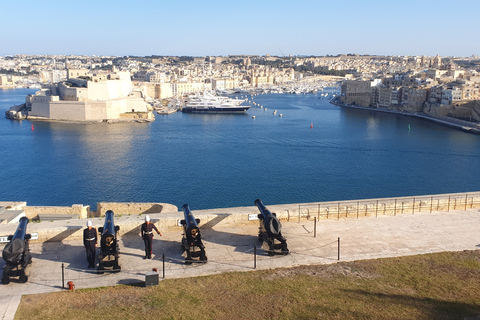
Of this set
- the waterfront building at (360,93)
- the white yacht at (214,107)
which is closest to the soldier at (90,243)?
the white yacht at (214,107)

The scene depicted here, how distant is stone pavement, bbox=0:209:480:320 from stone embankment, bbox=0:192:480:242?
0.09 meters

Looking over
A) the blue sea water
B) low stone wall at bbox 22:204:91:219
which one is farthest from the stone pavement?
the blue sea water

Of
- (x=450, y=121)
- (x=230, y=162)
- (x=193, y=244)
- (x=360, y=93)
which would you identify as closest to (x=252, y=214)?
(x=193, y=244)

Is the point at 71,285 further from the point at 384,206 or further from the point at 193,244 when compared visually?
the point at 384,206

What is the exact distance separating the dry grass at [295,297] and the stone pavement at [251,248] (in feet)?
0.58

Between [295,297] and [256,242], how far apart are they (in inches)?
47.3

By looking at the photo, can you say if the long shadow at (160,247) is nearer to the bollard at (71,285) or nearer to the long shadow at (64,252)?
the long shadow at (64,252)

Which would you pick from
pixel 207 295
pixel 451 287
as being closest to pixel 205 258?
pixel 207 295

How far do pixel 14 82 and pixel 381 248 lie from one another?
3189 inches

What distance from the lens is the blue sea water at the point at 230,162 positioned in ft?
44.5

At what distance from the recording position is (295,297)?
3424mm

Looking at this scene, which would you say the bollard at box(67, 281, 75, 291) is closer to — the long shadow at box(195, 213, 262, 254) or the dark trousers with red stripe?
the dark trousers with red stripe

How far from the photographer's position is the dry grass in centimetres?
318

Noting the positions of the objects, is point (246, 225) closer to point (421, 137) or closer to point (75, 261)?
point (75, 261)
